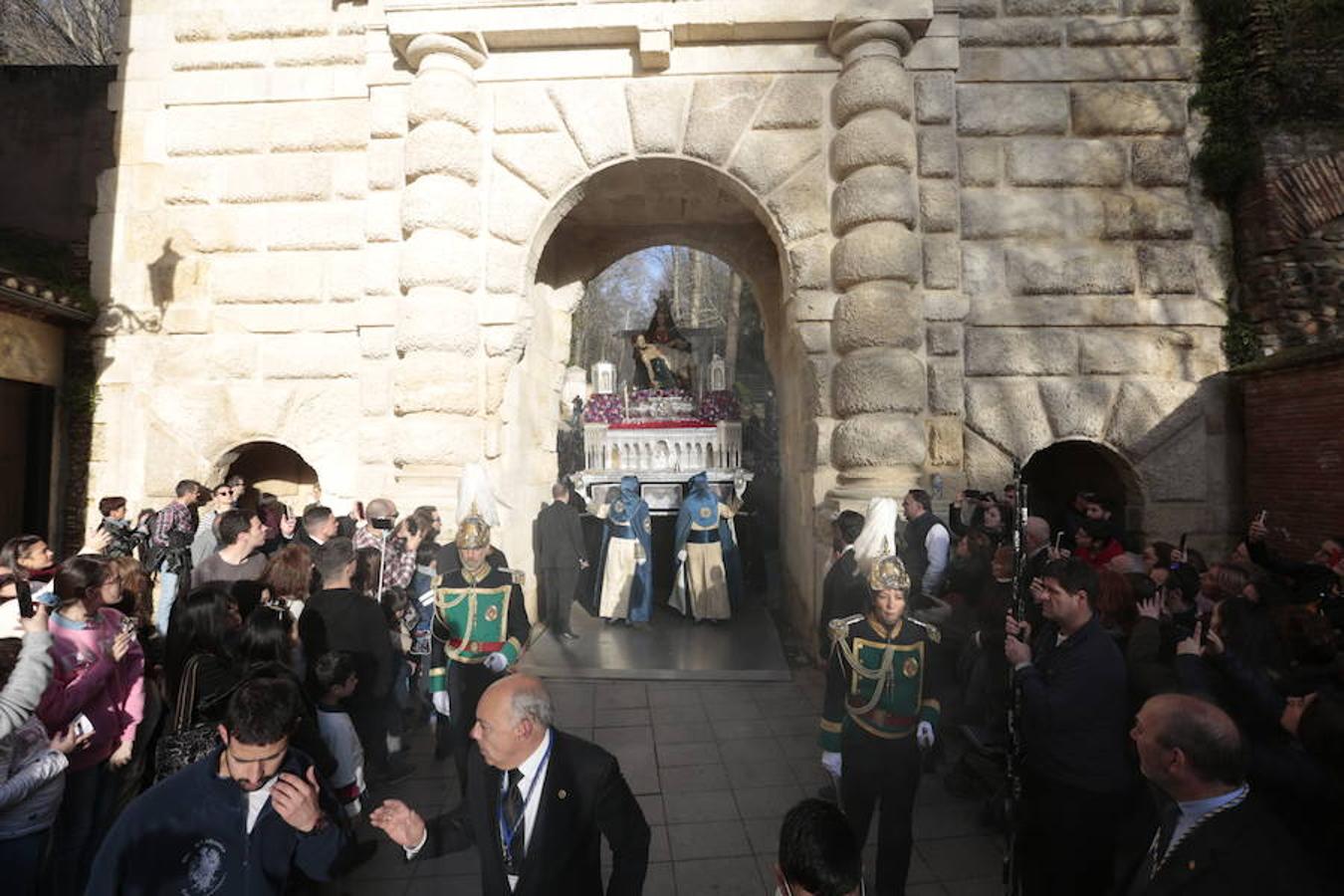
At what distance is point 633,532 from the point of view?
9.24 metres

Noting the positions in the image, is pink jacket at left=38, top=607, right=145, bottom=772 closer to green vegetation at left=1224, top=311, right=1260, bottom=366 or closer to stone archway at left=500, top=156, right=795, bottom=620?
stone archway at left=500, top=156, right=795, bottom=620

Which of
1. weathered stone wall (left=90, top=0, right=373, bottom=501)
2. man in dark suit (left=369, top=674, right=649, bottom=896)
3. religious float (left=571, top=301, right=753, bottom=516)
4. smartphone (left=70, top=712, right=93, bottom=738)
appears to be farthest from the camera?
religious float (left=571, top=301, right=753, bottom=516)

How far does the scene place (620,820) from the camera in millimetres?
2184

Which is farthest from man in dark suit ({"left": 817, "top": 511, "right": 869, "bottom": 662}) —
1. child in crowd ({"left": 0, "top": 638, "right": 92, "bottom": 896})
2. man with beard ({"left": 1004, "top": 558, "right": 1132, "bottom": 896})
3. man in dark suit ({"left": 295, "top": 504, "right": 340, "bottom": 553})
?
A: child in crowd ({"left": 0, "top": 638, "right": 92, "bottom": 896})

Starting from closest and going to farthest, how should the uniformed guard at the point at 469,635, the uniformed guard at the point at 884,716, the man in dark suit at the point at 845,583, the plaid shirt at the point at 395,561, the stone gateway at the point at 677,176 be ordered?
the uniformed guard at the point at 884,716
the uniformed guard at the point at 469,635
the man in dark suit at the point at 845,583
the plaid shirt at the point at 395,561
the stone gateway at the point at 677,176

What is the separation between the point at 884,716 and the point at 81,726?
137 inches

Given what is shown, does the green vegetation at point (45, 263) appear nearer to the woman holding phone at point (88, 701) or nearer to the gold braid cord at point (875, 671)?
the woman holding phone at point (88, 701)

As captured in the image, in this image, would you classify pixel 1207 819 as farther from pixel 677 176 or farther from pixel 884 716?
pixel 677 176

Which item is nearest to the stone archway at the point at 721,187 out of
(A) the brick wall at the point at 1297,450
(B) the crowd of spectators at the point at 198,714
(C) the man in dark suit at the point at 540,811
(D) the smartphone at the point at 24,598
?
(B) the crowd of spectators at the point at 198,714

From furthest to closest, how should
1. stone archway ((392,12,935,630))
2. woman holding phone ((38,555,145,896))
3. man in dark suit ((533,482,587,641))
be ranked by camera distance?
man in dark suit ((533,482,587,641)), stone archway ((392,12,935,630)), woman holding phone ((38,555,145,896))

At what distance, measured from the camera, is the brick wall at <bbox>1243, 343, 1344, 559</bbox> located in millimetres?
5988

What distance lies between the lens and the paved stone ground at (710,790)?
3.62 meters

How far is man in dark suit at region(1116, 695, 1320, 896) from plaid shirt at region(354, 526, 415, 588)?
200 inches

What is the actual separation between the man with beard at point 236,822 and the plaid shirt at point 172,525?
16.1 ft
